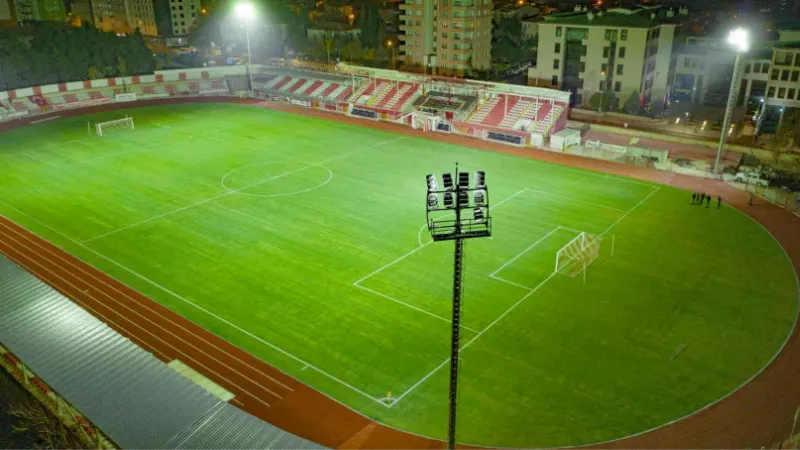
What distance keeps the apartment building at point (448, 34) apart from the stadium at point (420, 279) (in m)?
32.2

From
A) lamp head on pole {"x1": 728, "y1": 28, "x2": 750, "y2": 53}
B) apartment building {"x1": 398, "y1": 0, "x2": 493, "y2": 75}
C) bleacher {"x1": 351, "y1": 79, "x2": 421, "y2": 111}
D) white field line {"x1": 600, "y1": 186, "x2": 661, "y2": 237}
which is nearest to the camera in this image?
white field line {"x1": 600, "y1": 186, "x2": 661, "y2": 237}

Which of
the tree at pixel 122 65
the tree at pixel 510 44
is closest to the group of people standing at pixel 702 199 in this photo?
Answer: the tree at pixel 510 44

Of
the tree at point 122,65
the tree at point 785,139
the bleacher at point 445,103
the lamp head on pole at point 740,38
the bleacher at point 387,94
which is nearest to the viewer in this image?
the lamp head on pole at point 740,38

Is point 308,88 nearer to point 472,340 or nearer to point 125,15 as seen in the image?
point 472,340

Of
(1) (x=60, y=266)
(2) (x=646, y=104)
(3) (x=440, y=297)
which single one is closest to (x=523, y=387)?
(3) (x=440, y=297)

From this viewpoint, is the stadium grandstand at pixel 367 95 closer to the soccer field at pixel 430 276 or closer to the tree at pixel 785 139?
the soccer field at pixel 430 276

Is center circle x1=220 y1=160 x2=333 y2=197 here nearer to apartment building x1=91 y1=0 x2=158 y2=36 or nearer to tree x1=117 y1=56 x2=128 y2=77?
tree x1=117 y1=56 x2=128 y2=77

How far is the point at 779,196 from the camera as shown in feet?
132

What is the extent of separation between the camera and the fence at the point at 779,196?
127 ft

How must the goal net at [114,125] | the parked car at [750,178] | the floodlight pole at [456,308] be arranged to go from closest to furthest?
the floodlight pole at [456,308], the parked car at [750,178], the goal net at [114,125]

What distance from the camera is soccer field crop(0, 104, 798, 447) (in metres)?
22.4

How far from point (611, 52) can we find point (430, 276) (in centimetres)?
4835

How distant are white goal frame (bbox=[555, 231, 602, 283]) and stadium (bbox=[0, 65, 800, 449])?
0.46 ft

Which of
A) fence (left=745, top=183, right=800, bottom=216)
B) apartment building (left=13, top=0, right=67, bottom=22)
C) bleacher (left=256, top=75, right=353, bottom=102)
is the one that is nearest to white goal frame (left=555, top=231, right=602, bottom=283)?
fence (left=745, top=183, right=800, bottom=216)
